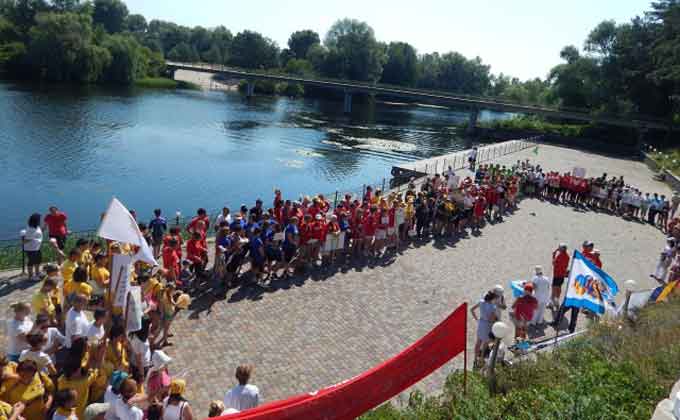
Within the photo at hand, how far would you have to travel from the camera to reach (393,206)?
16469mm

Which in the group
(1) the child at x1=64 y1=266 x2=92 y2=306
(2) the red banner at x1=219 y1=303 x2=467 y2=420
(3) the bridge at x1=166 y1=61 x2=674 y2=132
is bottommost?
(1) the child at x1=64 y1=266 x2=92 y2=306

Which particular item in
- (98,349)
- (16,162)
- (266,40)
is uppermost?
(266,40)

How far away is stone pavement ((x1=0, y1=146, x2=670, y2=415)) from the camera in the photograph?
9.35m

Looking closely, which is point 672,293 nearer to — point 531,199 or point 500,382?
point 500,382

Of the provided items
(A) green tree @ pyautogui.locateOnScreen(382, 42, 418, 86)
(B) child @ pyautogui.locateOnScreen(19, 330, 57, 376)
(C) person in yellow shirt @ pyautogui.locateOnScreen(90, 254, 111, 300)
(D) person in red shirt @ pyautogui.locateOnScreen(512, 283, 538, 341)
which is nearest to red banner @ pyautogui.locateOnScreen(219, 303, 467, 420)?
(B) child @ pyautogui.locateOnScreen(19, 330, 57, 376)

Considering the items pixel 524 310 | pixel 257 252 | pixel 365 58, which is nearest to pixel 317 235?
pixel 257 252

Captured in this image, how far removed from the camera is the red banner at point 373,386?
4.84 m

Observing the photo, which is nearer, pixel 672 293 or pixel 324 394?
pixel 324 394

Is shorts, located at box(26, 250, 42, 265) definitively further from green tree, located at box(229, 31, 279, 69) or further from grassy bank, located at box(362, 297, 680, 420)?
green tree, located at box(229, 31, 279, 69)

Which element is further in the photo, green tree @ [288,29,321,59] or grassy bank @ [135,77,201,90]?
green tree @ [288,29,321,59]

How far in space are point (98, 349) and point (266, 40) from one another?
13500 centimetres

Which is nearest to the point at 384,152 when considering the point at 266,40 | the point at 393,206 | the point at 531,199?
the point at 531,199

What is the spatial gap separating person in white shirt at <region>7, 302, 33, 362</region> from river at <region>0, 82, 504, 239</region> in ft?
54.3

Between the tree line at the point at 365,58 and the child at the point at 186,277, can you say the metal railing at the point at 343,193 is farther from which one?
the tree line at the point at 365,58
